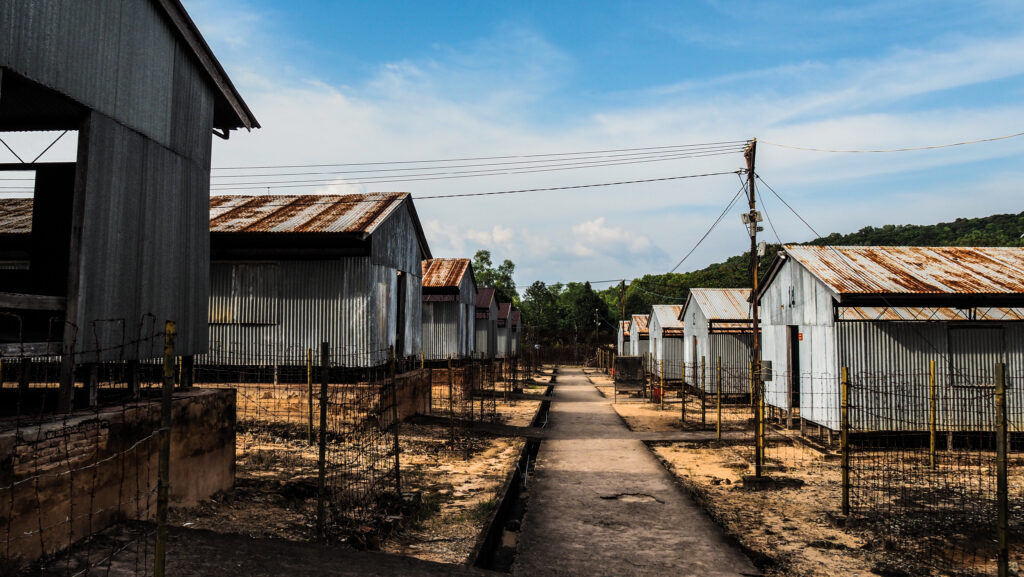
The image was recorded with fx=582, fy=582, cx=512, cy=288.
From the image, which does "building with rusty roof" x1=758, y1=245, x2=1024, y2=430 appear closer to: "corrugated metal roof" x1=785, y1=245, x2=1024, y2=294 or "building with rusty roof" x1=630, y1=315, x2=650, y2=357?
"corrugated metal roof" x1=785, y1=245, x2=1024, y2=294

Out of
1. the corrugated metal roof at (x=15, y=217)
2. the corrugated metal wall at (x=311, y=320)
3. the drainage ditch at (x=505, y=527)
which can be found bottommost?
the drainage ditch at (x=505, y=527)

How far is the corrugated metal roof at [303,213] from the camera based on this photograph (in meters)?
14.9

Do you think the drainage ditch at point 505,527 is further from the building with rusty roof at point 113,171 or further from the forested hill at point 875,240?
the forested hill at point 875,240

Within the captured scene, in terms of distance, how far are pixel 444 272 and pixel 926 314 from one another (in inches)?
783

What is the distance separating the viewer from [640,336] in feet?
144

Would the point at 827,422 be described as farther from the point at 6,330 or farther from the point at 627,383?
the point at 6,330

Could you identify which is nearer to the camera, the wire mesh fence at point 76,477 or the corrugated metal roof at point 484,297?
the wire mesh fence at point 76,477

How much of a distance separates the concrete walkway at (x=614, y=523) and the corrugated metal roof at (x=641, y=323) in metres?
29.5

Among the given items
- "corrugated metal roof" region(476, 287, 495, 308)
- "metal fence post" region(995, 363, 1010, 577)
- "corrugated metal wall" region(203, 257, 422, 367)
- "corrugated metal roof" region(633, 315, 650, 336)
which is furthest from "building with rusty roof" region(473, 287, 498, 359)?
"metal fence post" region(995, 363, 1010, 577)

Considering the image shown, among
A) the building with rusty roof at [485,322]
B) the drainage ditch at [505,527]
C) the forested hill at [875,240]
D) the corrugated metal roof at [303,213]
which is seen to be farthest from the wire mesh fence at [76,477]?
the forested hill at [875,240]

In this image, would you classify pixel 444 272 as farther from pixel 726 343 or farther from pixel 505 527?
pixel 505 527

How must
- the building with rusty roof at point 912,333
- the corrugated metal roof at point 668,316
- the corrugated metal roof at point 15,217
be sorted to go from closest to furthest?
the building with rusty roof at point 912,333
the corrugated metal roof at point 15,217
the corrugated metal roof at point 668,316

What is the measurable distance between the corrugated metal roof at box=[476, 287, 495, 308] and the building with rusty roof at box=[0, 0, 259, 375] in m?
28.3

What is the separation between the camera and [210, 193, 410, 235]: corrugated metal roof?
587 inches
